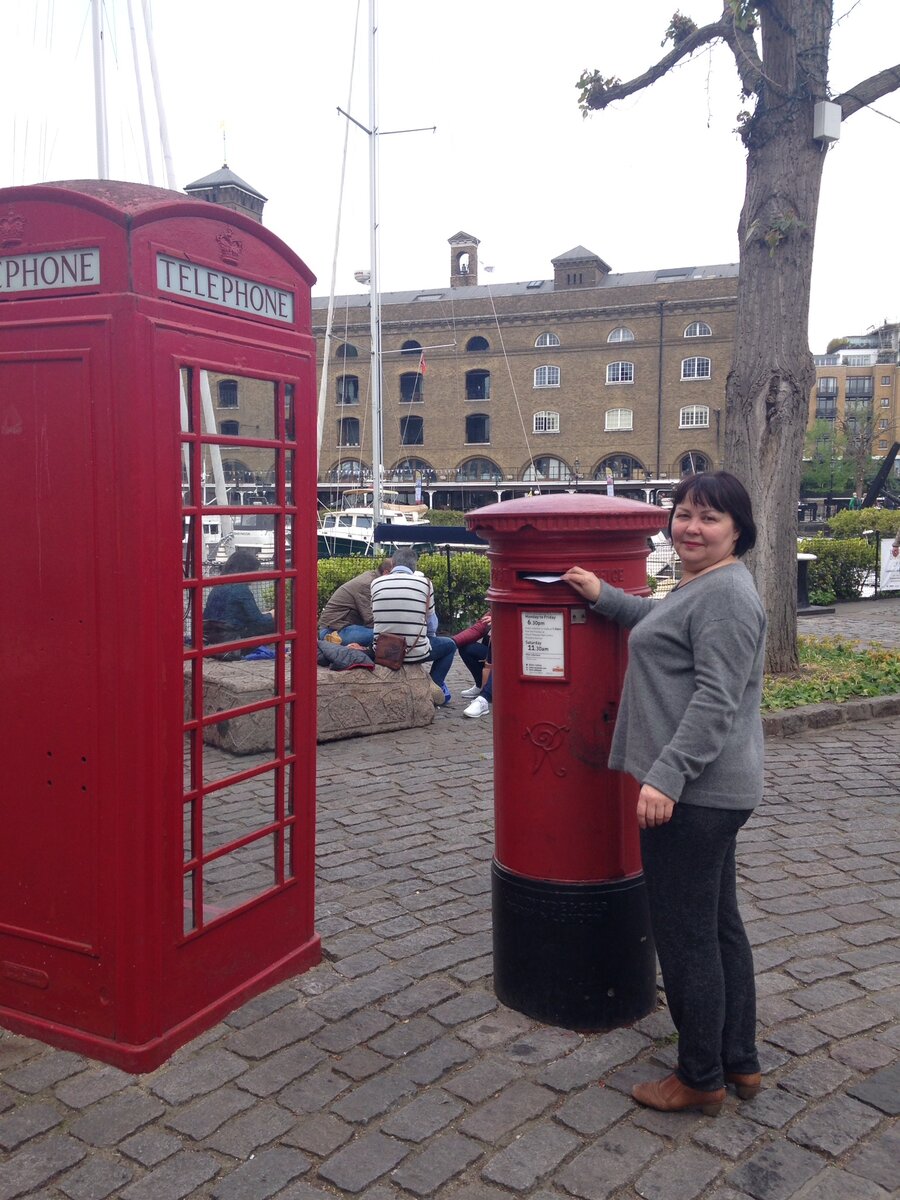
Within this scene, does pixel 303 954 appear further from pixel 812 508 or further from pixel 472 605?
pixel 812 508

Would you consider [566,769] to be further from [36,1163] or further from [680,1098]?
[36,1163]

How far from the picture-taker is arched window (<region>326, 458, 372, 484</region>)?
56.2m

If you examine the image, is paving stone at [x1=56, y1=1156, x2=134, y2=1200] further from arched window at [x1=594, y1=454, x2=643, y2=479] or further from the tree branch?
arched window at [x1=594, y1=454, x2=643, y2=479]

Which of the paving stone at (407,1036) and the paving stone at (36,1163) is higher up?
the paving stone at (36,1163)

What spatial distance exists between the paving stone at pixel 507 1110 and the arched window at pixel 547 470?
55.3m

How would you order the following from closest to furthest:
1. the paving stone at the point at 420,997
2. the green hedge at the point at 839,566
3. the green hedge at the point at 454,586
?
the paving stone at the point at 420,997 < the green hedge at the point at 454,586 < the green hedge at the point at 839,566

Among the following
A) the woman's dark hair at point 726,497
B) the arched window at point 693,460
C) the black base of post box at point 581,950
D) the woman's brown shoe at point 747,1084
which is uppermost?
the arched window at point 693,460

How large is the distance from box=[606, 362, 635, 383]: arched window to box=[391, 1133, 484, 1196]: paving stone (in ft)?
184

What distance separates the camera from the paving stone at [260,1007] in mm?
3521

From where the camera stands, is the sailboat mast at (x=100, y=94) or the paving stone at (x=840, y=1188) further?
the sailboat mast at (x=100, y=94)

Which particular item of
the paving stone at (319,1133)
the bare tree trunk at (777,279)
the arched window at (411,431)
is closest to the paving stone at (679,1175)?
the paving stone at (319,1133)

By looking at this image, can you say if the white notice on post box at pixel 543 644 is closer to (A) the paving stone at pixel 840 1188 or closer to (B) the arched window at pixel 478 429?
(A) the paving stone at pixel 840 1188

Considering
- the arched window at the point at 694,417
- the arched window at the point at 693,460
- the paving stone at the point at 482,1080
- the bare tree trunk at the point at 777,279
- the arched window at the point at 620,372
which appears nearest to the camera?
the paving stone at the point at 482,1080

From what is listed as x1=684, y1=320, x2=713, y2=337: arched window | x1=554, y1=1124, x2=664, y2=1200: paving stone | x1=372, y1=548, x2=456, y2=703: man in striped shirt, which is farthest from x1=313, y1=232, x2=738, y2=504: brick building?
x1=554, y1=1124, x2=664, y2=1200: paving stone
